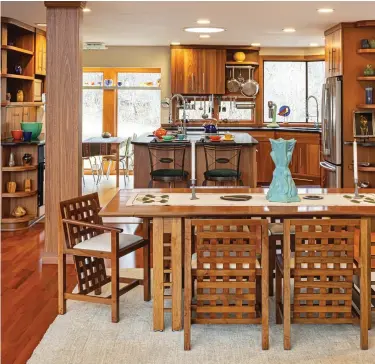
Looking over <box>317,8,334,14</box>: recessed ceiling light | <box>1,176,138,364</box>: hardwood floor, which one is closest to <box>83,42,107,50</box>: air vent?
<box>1,176,138,364</box>: hardwood floor

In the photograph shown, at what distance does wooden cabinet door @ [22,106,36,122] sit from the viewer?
25.3 feet

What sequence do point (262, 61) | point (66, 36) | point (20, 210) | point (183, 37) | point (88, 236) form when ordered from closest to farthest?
1. point (88, 236)
2. point (66, 36)
3. point (20, 210)
4. point (183, 37)
5. point (262, 61)

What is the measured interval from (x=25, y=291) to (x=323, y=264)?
2.33 metres

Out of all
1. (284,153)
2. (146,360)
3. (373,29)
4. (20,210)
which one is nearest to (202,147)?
(20,210)

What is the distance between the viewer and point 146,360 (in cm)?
342

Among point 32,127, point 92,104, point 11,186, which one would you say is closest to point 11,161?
point 11,186

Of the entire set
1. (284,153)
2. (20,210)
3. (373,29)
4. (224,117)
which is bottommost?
(20,210)

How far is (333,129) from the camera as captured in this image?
8.28 metres

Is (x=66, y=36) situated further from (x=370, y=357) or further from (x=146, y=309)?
(x=370, y=357)

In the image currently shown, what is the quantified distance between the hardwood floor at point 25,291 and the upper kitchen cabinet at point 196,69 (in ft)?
15.2

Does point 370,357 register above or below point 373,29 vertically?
below

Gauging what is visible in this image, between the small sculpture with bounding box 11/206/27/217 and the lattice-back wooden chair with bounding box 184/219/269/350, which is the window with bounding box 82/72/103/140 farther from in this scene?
the lattice-back wooden chair with bounding box 184/219/269/350

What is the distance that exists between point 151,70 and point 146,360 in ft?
29.6

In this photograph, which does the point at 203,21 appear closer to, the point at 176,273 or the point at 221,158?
the point at 221,158
